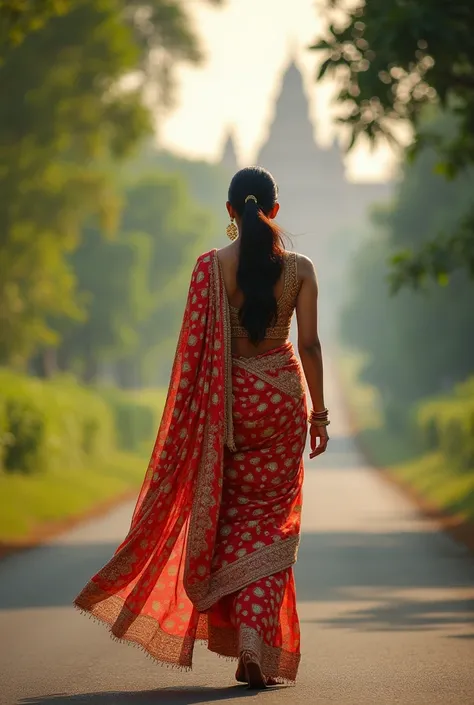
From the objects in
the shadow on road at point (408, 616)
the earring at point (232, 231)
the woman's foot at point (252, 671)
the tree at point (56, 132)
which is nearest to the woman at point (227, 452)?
the earring at point (232, 231)

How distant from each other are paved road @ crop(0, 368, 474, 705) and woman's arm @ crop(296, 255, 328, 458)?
3.55ft

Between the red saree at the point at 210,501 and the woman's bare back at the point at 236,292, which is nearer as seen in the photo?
the red saree at the point at 210,501

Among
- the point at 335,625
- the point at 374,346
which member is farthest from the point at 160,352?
the point at 335,625

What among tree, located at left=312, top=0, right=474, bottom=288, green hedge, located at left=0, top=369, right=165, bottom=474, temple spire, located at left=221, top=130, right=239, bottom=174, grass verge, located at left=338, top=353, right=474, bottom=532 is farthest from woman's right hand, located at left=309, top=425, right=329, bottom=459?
temple spire, located at left=221, top=130, right=239, bottom=174

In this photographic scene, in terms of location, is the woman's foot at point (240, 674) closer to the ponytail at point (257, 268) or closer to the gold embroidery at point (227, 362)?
the gold embroidery at point (227, 362)

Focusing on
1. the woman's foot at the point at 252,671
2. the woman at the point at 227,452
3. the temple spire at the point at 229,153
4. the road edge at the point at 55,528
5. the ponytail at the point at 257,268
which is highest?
the temple spire at the point at 229,153

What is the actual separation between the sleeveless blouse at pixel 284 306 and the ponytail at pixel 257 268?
31 millimetres

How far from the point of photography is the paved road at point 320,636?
6254 mm

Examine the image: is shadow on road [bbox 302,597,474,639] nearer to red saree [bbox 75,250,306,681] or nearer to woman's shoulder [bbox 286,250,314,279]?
red saree [bbox 75,250,306,681]

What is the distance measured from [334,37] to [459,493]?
37.6 ft

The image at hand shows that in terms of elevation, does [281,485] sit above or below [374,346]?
below

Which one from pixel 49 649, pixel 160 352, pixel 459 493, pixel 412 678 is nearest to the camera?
pixel 412 678

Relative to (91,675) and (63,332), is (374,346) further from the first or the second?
(91,675)

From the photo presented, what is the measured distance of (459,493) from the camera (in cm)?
2288
